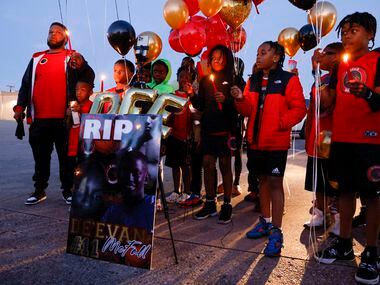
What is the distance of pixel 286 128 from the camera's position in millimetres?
2803

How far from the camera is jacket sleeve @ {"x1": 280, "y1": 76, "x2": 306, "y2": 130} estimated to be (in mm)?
2787

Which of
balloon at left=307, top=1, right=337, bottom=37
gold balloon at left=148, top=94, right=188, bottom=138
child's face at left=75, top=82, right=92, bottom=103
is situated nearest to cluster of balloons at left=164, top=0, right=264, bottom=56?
balloon at left=307, top=1, right=337, bottom=37

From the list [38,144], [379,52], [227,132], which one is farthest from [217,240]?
[38,144]

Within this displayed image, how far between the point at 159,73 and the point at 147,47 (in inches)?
13.8

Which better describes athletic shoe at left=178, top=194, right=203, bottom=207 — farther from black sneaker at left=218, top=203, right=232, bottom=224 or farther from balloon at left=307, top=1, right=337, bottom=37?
balloon at left=307, top=1, right=337, bottom=37

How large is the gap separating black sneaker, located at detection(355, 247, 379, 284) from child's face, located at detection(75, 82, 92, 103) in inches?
126

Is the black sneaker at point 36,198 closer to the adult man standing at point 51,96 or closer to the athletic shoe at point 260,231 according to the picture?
the adult man standing at point 51,96

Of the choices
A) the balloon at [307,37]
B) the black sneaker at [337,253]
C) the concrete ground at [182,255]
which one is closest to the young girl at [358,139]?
the black sneaker at [337,253]

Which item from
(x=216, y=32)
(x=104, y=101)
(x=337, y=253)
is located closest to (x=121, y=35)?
(x=104, y=101)

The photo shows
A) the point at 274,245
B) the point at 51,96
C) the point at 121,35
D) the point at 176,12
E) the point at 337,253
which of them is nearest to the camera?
the point at 337,253

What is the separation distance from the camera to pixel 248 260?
2.52 m

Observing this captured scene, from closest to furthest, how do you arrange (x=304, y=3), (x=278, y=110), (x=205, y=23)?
1. (x=278, y=110)
2. (x=304, y=3)
3. (x=205, y=23)

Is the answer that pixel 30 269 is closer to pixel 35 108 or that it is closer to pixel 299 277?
pixel 299 277

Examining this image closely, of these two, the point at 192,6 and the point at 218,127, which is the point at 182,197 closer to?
the point at 218,127
